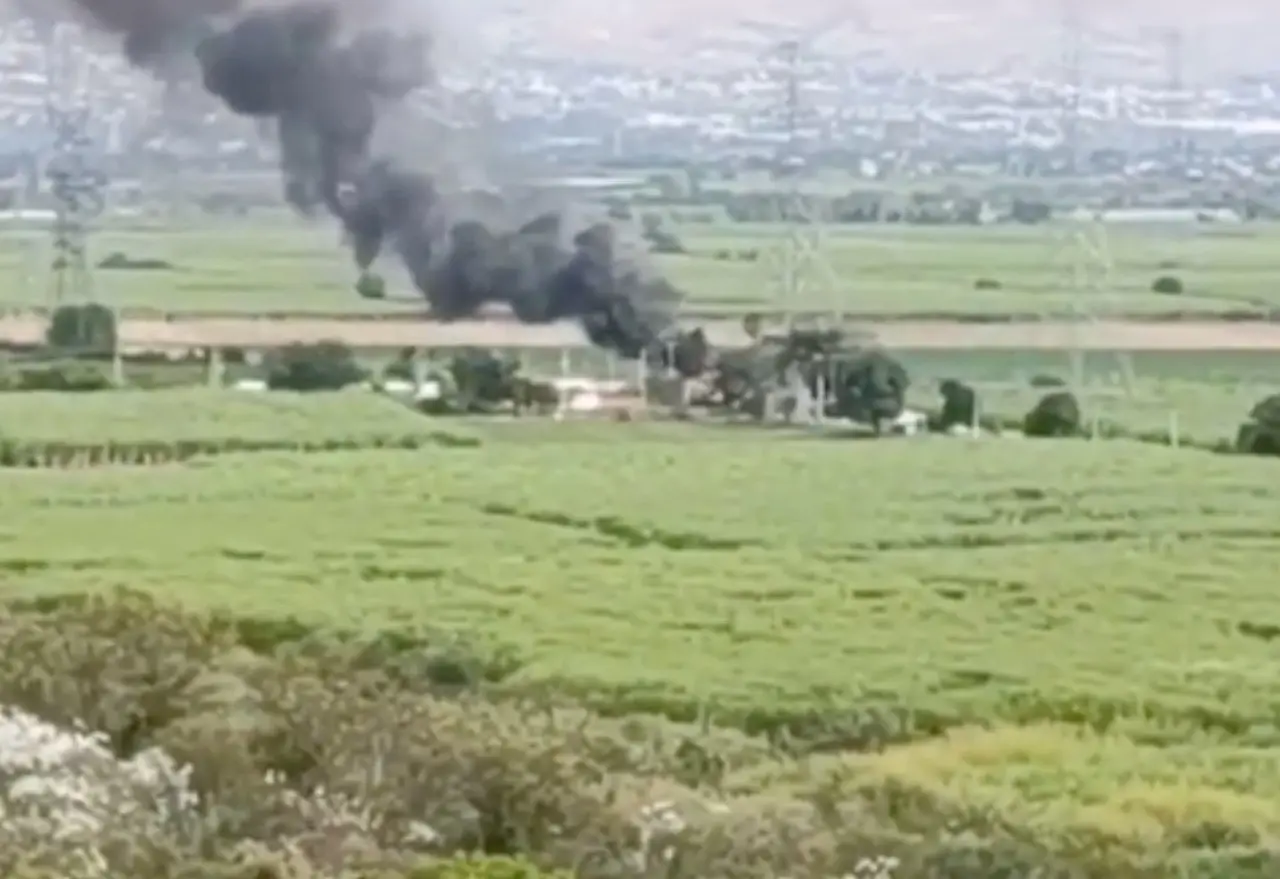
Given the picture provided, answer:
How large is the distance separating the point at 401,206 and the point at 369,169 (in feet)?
0.19

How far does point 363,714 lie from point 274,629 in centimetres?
15

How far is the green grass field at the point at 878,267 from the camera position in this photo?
8.74ft

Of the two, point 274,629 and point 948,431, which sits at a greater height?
point 948,431

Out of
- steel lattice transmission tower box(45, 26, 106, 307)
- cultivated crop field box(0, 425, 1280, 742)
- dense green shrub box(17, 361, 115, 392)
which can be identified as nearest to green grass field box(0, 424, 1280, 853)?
cultivated crop field box(0, 425, 1280, 742)

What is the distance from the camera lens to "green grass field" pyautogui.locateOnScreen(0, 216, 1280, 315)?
2.66 metres

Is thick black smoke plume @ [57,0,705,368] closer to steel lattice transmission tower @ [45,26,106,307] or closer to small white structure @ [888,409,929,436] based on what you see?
steel lattice transmission tower @ [45,26,106,307]

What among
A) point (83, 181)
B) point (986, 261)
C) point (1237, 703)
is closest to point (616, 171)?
point (986, 261)

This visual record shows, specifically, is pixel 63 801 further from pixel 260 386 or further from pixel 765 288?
pixel 765 288

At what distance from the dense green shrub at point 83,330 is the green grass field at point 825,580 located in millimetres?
160

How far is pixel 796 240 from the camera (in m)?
2.68

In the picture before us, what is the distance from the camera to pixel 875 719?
255 cm

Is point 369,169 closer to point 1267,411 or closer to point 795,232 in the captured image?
point 795,232

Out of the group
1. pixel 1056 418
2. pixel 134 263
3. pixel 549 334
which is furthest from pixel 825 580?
pixel 134 263

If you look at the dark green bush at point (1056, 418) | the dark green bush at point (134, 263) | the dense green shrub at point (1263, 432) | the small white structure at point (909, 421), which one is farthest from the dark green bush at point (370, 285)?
the dense green shrub at point (1263, 432)
